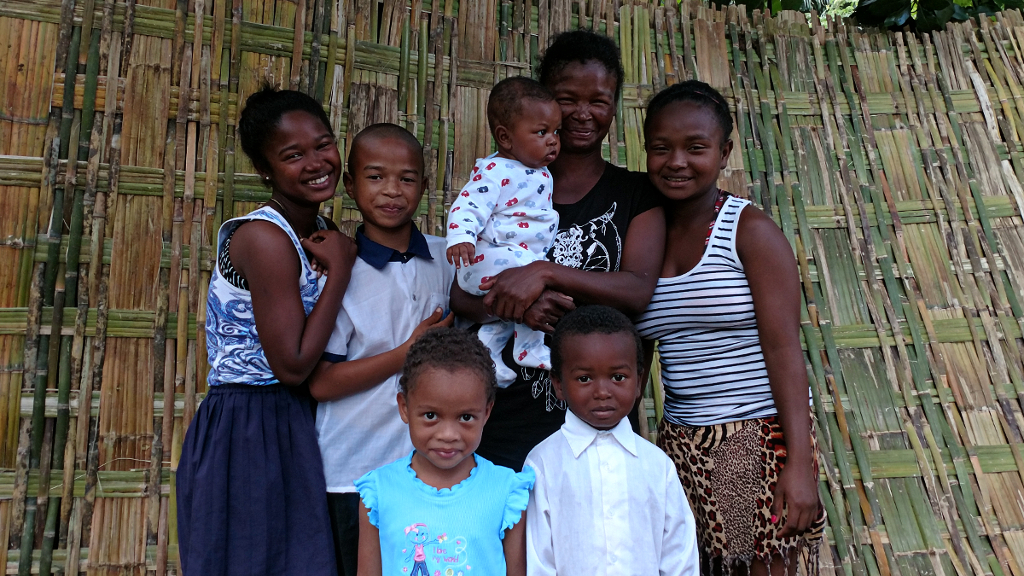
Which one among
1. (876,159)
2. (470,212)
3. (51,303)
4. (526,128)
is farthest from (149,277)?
(876,159)

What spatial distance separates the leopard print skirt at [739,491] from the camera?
2092 millimetres

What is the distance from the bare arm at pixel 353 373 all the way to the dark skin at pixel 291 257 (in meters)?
0.07

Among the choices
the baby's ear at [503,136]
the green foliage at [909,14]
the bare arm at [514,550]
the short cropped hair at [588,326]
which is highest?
the green foliage at [909,14]

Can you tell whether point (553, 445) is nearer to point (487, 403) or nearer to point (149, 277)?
point (487, 403)

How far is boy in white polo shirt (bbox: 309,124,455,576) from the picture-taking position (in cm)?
207

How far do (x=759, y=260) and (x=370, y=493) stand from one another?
3.93ft

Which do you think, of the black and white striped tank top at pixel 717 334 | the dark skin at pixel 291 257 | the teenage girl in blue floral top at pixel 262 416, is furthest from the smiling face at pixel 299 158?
the black and white striped tank top at pixel 717 334

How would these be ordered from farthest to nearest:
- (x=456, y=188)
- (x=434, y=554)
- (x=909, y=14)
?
(x=909, y=14)
(x=456, y=188)
(x=434, y=554)

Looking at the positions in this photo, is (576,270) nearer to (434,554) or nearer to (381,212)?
(381,212)

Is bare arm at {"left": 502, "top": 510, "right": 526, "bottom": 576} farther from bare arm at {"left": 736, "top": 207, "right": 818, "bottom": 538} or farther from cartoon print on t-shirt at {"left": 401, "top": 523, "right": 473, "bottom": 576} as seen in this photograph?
bare arm at {"left": 736, "top": 207, "right": 818, "bottom": 538}

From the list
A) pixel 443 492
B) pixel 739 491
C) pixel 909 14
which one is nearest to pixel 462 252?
pixel 443 492

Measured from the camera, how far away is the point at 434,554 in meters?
1.82

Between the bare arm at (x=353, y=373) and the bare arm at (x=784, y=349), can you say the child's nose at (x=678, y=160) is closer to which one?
the bare arm at (x=784, y=349)

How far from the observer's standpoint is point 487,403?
6.47 ft
